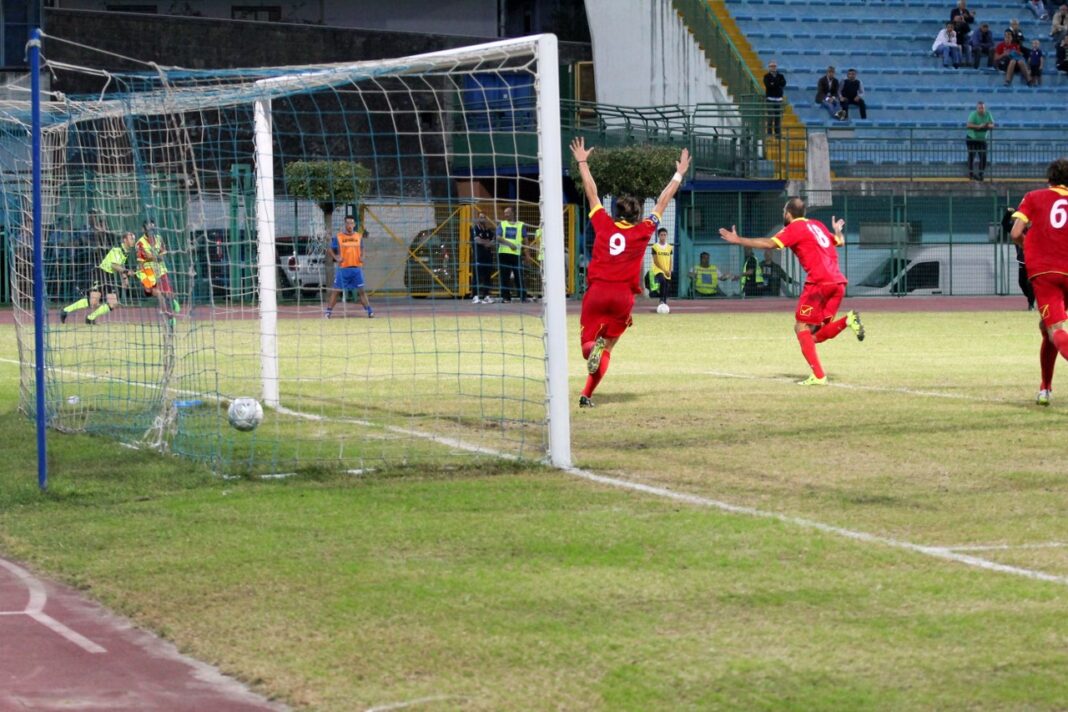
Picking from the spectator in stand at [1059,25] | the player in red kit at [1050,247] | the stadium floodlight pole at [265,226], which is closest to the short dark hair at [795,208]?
the player in red kit at [1050,247]

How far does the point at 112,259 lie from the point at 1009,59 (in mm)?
34487

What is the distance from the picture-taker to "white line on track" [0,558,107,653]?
6465mm

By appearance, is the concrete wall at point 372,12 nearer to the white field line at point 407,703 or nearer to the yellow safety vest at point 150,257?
the yellow safety vest at point 150,257

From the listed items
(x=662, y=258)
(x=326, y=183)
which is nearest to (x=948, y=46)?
(x=662, y=258)

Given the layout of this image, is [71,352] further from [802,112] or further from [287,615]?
[802,112]

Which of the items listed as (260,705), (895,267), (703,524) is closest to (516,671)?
(260,705)

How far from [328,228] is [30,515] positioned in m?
19.8

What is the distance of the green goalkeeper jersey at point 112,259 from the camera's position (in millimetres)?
16484

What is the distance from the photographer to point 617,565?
7496 mm

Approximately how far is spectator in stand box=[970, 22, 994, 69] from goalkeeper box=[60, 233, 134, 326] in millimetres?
31911

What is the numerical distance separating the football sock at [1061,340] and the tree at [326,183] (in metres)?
9.79

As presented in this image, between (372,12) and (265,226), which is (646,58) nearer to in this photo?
(372,12)

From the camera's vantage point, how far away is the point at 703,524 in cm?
848

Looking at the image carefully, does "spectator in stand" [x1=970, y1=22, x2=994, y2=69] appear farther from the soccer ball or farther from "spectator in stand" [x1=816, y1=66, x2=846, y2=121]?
the soccer ball
